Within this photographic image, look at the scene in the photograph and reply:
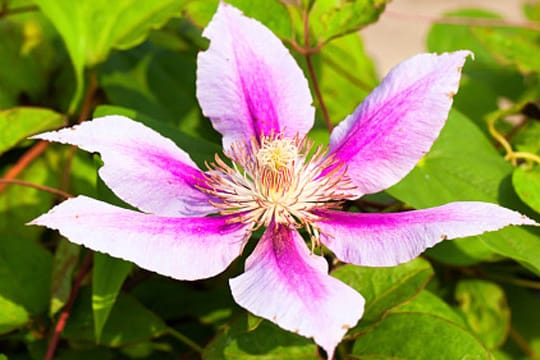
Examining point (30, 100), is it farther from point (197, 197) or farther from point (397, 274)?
point (397, 274)

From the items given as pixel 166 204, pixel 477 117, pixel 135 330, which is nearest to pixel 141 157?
pixel 166 204

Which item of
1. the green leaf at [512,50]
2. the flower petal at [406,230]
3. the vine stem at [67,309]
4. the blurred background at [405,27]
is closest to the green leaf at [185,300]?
the vine stem at [67,309]

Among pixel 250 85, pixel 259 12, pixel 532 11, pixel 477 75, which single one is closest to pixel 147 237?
pixel 250 85

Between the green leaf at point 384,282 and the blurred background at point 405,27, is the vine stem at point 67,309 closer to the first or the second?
the green leaf at point 384,282

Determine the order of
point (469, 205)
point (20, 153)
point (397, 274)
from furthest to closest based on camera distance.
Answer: point (20, 153) → point (397, 274) → point (469, 205)

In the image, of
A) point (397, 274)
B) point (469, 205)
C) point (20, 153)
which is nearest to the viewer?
point (469, 205)

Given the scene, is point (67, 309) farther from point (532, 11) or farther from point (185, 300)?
point (532, 11)
